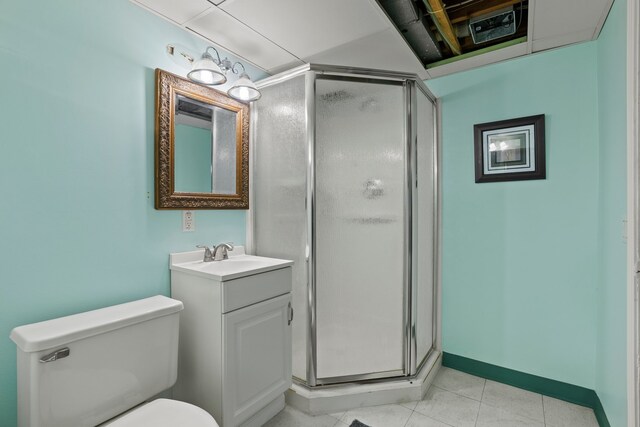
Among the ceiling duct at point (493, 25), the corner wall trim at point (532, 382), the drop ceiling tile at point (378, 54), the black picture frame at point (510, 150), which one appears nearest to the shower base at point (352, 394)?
the corner wall trim at point (532, 382)

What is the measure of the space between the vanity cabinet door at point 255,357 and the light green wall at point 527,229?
136cm

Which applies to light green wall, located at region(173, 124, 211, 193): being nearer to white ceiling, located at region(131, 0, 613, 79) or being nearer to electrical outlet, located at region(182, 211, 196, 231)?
electrical outlet, located at region(182, 211, 196, 231)

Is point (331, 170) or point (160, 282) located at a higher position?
point (331, 170)

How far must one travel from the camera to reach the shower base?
1.79m

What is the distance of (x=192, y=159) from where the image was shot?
178 cm

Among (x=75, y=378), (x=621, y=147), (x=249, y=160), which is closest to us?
(x=75, y=378)

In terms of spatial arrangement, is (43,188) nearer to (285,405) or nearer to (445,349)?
(285,405)

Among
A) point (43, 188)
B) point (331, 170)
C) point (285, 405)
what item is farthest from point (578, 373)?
point (43, 188)

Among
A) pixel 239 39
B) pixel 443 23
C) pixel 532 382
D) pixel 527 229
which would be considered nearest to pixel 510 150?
pixel 527 229

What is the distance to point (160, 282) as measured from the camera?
1.64 meters

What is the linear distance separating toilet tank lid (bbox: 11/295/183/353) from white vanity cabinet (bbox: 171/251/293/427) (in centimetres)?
17

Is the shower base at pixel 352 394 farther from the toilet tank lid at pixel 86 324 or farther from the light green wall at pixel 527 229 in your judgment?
the toilet tank lid at pixel 86 324

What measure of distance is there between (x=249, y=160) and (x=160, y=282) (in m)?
0.98

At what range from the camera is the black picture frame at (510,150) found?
1.97m
